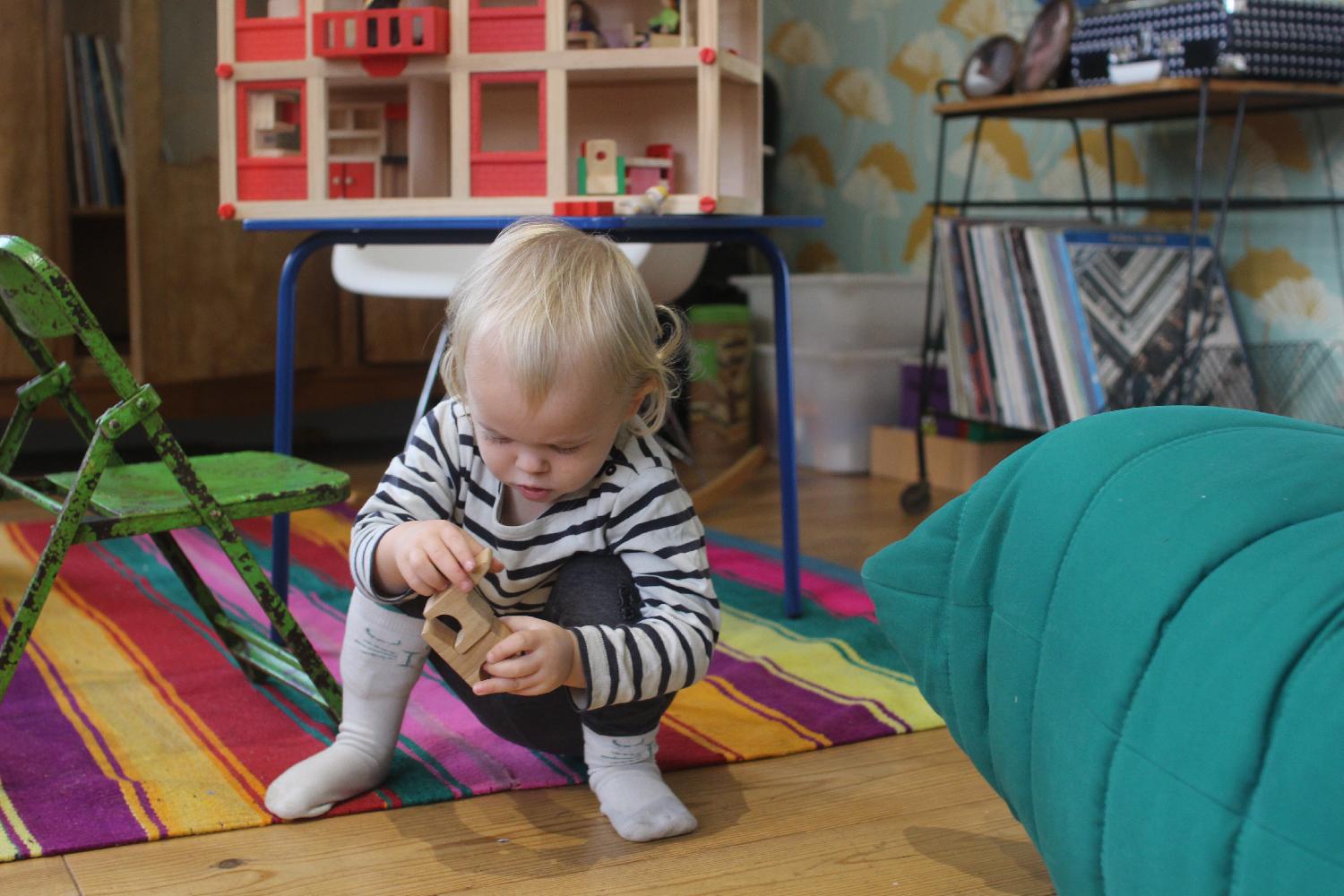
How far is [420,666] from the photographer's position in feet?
3.54

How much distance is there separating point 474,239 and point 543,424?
1.96 feet

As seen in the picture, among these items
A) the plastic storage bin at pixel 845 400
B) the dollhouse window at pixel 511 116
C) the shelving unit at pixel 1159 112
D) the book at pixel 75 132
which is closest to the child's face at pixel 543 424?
the dollhouse window at pixel 511 116

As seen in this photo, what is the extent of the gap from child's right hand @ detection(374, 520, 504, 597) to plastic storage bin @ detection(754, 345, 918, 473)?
1.87 meters

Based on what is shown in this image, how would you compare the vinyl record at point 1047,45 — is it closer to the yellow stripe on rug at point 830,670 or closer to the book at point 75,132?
the yellow stripe on rug at point 830,670

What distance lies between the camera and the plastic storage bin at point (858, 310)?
271 centimetres

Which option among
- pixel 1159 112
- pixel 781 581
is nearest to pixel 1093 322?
pixel 1159 112

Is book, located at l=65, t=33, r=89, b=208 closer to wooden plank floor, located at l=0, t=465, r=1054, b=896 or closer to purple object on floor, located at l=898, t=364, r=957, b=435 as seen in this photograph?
purple object on floor, located at l=898, t=364, r=957, b=435

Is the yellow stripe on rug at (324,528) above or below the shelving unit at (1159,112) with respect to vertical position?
below

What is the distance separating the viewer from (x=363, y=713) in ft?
3.53

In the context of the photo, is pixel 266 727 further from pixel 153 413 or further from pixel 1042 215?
pixel 1042 215

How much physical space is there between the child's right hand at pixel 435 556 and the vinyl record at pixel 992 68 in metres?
1.60

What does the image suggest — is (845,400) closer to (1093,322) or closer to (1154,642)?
(1093,322)

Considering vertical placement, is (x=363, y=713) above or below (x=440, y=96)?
below

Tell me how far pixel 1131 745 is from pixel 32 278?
88cm
